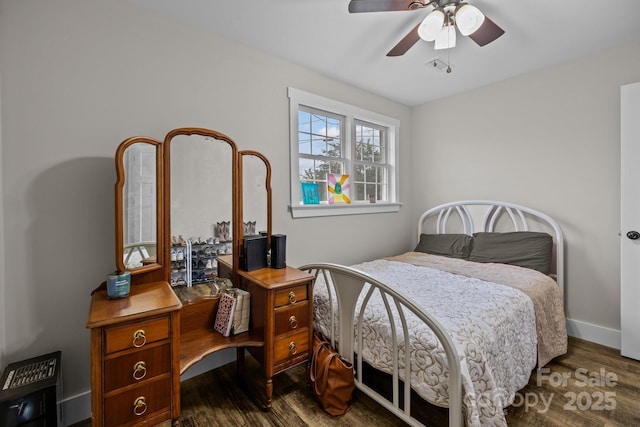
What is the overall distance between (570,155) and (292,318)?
2.86m

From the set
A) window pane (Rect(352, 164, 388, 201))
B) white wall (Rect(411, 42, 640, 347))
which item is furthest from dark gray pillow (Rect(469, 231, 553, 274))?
window pane (Rect(352, 164, 388, 201))

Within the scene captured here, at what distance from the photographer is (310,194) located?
277 cm

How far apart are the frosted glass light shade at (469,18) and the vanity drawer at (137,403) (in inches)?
96.1

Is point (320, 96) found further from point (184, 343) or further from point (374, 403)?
point (374, 403)

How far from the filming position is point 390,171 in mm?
3582

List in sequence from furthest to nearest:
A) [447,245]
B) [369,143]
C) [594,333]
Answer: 1. [369,143]
2. [447,245]
3. [594,333]

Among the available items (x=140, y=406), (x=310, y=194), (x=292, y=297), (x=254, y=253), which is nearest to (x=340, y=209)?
(x=310, y=194)

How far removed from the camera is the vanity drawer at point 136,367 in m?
1.18

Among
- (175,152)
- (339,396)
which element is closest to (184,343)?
(339,396)

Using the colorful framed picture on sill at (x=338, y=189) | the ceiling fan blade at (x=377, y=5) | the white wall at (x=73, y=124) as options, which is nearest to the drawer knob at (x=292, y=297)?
the white wall at (x=73, y=124)

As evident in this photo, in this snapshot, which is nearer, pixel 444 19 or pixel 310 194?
pixel 444 19

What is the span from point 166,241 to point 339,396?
137cm

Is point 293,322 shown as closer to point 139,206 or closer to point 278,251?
point 278,251

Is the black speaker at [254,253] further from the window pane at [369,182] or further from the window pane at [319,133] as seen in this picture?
the window pane at [369,182]
